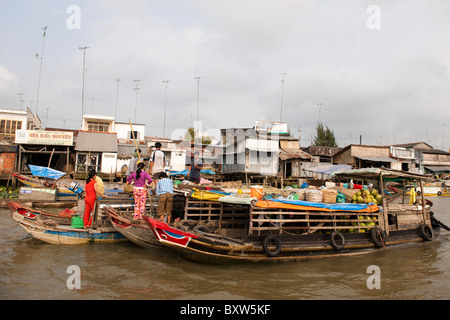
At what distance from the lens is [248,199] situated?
6746 millimetres

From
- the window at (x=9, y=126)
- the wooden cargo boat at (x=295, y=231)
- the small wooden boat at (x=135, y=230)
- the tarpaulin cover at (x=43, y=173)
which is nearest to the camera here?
the wooden cargo boat at (x=295, y=231)

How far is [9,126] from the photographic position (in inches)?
1011

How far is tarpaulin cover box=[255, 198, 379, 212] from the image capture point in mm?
6664

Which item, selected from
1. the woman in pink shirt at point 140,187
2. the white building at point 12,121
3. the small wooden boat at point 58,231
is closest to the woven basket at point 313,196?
the woman in pink shirt at point 140,187

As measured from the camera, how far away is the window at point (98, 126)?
97.1 ft

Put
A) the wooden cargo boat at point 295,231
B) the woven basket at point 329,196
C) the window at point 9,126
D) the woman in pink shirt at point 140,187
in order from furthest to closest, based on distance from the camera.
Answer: the window at point 9,126 → the woman in pink shirt at point 140,187 → the woven basket at point 329,196 → the wooden cargo boat at point 295,231

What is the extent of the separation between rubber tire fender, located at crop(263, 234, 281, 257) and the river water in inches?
15.5

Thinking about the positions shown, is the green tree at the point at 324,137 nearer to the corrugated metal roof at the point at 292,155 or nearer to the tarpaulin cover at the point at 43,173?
the corrugated metal roof at the point at 292,155

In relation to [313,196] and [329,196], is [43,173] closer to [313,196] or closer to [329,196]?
[313,196]

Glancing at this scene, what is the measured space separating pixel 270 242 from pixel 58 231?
5.82 meters

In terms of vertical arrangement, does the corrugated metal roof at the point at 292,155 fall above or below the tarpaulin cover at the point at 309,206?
above

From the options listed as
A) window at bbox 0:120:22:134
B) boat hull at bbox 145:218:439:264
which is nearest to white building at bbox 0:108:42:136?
window at bbox 0:120:22:134

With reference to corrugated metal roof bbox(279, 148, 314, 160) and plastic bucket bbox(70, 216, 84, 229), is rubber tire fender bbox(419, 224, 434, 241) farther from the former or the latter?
corrugated metal roof bbox(279, 148, 314, 160)
